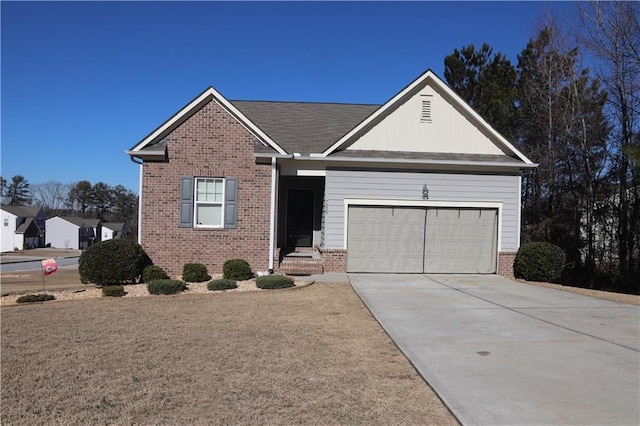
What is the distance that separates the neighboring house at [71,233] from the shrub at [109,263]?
75470mm

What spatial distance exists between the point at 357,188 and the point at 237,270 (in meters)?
4.73

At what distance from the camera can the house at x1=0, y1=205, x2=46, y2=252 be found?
73875 millimetres

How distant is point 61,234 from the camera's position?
8294cm

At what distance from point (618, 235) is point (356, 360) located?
17557mm

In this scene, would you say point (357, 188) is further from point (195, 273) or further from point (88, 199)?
point (88, 199)

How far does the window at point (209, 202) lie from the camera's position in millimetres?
14859

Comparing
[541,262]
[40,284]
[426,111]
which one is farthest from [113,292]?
[40,284]

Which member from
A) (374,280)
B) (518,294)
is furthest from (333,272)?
(518,294)

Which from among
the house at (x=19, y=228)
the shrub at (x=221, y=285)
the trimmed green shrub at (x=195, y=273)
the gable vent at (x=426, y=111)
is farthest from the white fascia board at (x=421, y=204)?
the house at (x=19, y=228)

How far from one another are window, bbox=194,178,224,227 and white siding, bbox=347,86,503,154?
4.53 metres

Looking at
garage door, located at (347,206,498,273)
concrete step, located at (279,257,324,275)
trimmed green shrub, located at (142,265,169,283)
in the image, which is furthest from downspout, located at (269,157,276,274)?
trimmed green shrub, located at (142,265,169,283)

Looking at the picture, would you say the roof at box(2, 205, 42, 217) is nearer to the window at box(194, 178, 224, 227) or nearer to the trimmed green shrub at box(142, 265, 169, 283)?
the window at box(194, 178, 224, 227)

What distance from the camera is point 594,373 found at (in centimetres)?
561

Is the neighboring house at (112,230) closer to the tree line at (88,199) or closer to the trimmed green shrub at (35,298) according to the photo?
the tree line at (88,199)
